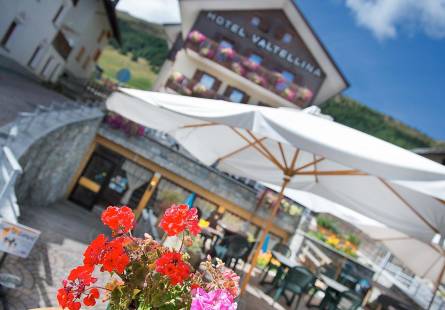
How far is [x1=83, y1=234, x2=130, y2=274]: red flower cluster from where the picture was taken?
1.66 meters

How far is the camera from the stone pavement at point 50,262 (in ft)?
18.6

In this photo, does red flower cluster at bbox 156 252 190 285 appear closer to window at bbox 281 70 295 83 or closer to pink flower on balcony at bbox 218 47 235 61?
pink flower on balcony at bbox 218 47 235 61

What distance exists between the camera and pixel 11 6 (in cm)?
Answer: 1806

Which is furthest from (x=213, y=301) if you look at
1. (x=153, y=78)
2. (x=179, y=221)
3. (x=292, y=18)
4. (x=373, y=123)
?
(x=153, y=78)

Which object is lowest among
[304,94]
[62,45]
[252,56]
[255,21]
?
[62,45]

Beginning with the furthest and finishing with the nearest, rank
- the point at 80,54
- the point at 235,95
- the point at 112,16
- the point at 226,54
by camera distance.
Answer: the point at 80,54
the point at 112,16
the point at 235,95
the point at 226,54

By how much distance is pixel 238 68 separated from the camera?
76.4 feet

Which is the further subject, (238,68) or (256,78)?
(256,78)

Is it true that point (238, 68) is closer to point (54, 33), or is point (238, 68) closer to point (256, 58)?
point (256, 58)

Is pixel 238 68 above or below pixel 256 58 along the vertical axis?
below

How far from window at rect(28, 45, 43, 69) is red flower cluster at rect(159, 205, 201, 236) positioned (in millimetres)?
23426

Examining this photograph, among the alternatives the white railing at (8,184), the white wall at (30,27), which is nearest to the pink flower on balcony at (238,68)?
the white wall at (30,27)

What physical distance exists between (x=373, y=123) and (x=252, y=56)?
27.9 m

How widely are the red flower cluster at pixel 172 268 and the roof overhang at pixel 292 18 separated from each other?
77.7 ft
